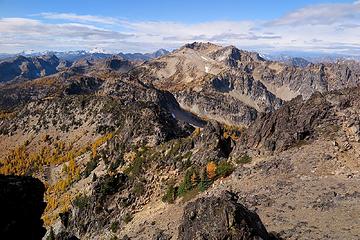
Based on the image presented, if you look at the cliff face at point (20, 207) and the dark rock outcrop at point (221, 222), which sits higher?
the cliff face at point (20, 207)

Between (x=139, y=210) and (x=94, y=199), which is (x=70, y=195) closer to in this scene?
(x=94, y=199)

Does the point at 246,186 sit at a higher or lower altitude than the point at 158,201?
higher

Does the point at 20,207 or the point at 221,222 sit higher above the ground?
the point at 20,207

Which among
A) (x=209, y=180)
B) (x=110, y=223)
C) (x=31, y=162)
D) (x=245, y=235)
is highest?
(x=245, y=235)

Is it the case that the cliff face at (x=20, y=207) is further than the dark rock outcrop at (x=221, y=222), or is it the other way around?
the dark rock outcrop at (x=221, y=222)

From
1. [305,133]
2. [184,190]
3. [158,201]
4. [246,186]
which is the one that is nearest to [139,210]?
[158,201]
